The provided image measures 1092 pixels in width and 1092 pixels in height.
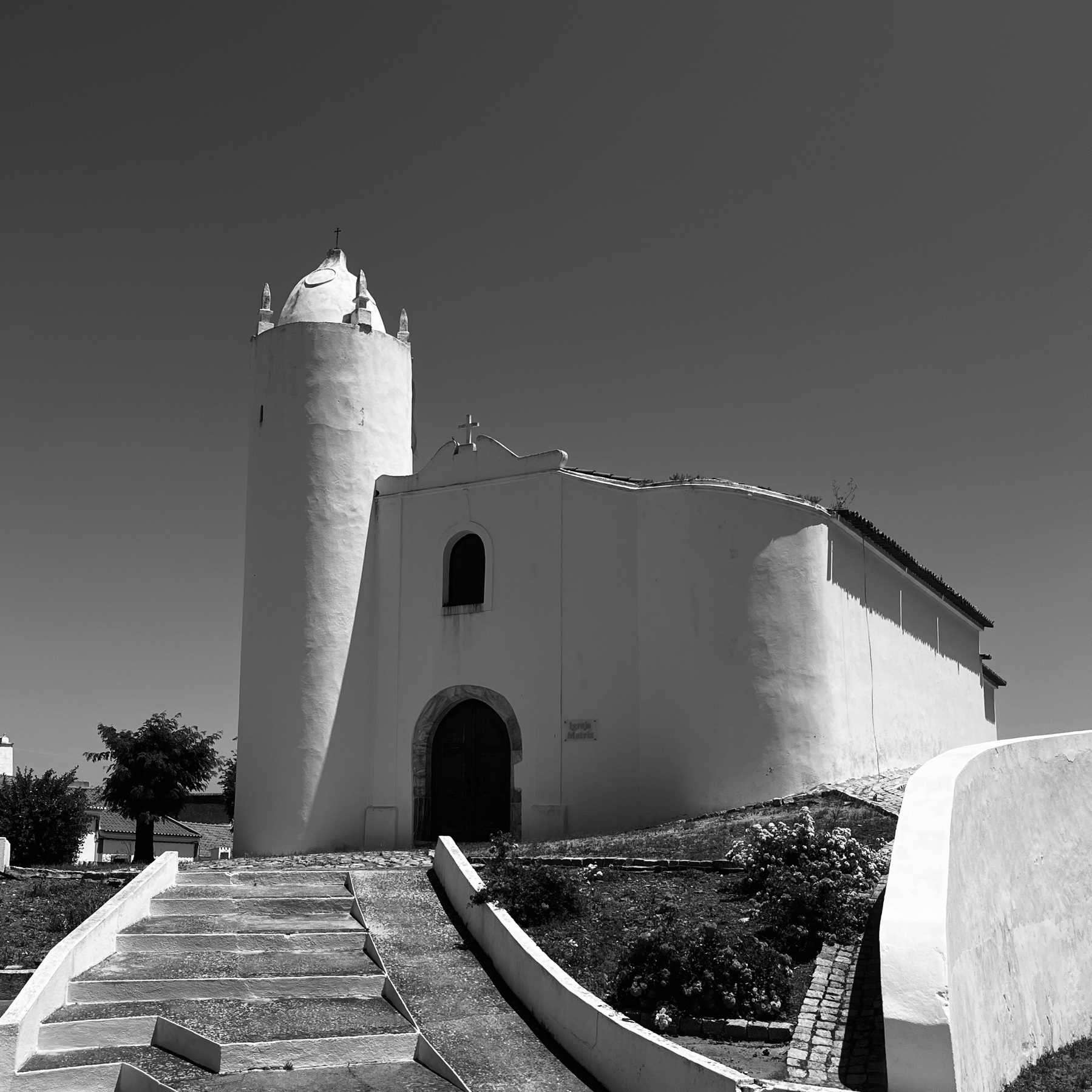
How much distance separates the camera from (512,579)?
1897cm

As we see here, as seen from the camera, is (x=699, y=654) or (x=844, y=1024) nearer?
(x=844, y=1024)

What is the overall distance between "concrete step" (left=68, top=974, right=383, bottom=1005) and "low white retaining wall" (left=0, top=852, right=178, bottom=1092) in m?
0.22

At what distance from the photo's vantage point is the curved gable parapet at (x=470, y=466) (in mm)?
19219

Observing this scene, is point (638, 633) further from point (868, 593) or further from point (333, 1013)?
point (333, 1013)

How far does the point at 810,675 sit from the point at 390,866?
722 cm

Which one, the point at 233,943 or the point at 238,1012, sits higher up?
the point at 233,943

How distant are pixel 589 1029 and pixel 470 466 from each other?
41.8ft

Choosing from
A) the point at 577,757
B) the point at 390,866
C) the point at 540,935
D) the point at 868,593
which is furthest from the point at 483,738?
the point at 540,935

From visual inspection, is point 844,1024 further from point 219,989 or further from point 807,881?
point 219,989

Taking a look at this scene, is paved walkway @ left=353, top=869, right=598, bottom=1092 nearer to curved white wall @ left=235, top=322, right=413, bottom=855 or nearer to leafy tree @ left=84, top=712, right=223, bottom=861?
curved white wall @ left=235, top=322, right=413, bottom=855

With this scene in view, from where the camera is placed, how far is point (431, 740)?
19.1 metres

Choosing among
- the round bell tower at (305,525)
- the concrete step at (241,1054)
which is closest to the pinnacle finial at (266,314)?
the round bell tower at (305,525)

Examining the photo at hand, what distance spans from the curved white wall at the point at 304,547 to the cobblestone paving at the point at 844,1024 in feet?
36.8

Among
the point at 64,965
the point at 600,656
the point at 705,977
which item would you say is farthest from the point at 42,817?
the point at 705,977
